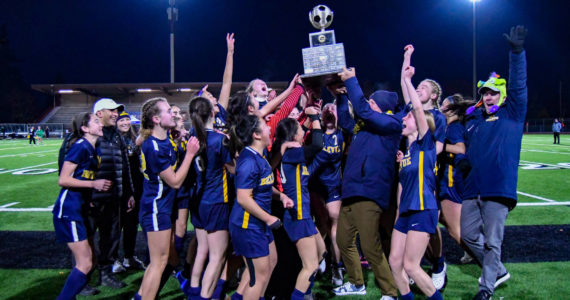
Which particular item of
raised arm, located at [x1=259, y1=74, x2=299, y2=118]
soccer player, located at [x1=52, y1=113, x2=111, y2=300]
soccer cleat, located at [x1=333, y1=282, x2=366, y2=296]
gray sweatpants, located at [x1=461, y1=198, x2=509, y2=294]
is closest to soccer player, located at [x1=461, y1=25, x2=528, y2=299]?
gray sweatpants, located at [x1=461, y1=198, x2=509, y2=294]

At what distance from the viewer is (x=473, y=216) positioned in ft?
13.4

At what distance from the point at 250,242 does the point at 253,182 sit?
48 centimetres

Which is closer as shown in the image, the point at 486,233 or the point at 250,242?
the point at 250,242

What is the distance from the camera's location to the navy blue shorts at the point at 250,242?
3201 mm

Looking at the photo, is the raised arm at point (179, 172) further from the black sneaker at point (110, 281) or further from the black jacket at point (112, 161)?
the black sneaker at point (110, 281)

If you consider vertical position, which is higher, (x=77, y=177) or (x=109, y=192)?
(x=77, y=177)

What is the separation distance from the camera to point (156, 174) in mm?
3551

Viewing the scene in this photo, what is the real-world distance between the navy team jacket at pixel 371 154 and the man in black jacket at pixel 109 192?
275 cm

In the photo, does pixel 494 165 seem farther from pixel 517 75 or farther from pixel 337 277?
pixel 337 277

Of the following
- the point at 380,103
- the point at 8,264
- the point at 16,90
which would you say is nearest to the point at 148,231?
the point at 380,103

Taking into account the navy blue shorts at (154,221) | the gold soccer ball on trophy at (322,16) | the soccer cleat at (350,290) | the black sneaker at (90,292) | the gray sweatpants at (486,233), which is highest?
the gold soccer ball on trophy at (322,16)

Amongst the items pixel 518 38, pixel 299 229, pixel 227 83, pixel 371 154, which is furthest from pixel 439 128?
pixel 227 83

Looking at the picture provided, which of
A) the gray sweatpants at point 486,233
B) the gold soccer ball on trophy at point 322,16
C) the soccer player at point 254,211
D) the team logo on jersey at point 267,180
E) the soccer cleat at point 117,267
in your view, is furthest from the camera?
the soccer cleat at point 117,267

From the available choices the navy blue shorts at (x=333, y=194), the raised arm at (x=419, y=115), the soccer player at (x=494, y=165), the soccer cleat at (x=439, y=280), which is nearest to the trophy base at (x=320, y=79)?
the raised arm at (x=419, y=115)
